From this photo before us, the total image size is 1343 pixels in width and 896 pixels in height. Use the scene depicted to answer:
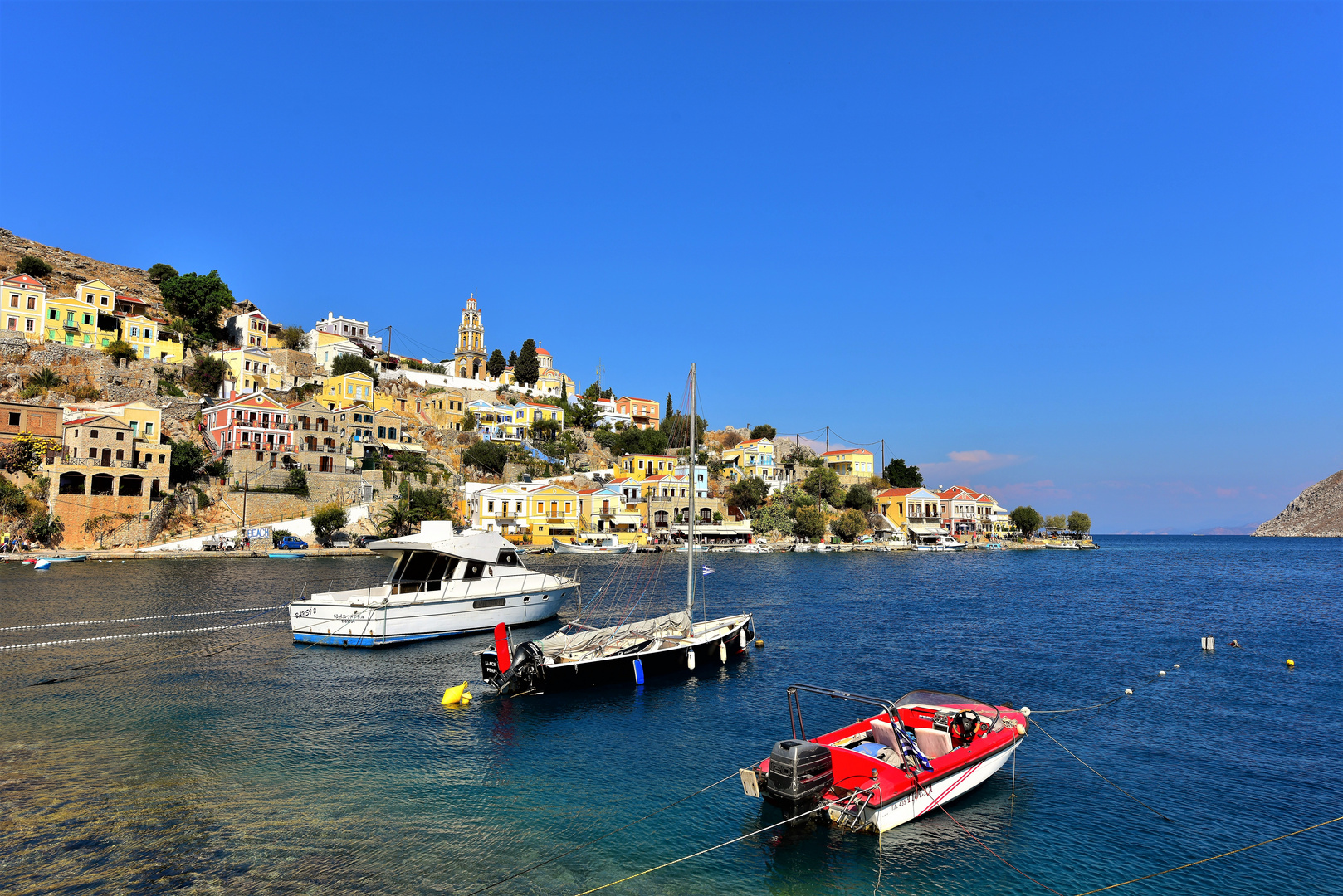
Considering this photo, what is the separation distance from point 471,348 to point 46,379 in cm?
6112

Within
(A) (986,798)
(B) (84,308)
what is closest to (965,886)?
(A) (986,798)

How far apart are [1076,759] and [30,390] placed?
81174 millimetres

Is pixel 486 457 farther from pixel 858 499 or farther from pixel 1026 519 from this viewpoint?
pixel 1026 519

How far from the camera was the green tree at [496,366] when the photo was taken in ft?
393

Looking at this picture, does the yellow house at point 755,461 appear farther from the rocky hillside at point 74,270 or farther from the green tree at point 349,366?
the rocky hillside at point 74,270

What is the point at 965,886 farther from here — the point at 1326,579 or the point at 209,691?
the point at 1326,579

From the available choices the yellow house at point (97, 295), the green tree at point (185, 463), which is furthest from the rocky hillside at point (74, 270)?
the green tree at point (185, 463)

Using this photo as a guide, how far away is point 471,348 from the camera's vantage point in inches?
4744

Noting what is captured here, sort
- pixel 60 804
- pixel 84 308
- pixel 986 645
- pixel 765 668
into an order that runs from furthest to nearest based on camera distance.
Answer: pixel 84 308
pixel 986 645
pixel 765 668
pixel 60 804

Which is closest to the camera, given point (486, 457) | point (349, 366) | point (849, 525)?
point (486, 457)

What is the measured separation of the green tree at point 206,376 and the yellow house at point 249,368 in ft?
5.88

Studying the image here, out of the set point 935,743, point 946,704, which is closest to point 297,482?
point 946,704

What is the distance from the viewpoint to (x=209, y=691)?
20.1 meters

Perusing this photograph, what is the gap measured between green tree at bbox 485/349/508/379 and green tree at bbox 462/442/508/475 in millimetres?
34179
